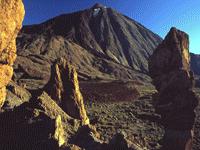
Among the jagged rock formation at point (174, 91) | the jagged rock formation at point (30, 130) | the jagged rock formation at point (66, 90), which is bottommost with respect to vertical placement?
the jagged rock formation at point (30, 130)

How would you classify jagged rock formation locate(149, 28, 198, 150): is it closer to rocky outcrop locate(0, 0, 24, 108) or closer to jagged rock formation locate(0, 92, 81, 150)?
jagged rock formation locate(0, 92, 81, 150)

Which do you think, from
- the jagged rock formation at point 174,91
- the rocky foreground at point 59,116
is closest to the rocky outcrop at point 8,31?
the rocky foreground at point 59,116

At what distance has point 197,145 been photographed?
35688mm

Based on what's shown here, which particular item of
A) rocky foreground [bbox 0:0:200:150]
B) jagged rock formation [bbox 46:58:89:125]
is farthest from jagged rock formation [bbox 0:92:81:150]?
jagged rock formation [bbox 46:58:89:125]

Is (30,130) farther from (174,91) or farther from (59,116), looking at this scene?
(174,91)

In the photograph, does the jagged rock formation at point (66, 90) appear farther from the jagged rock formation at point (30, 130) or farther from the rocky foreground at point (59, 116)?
the jagged rock formation at point (30, 130)

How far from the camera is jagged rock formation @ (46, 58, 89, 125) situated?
3469 centimetres

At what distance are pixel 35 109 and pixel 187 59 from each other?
11116 mm

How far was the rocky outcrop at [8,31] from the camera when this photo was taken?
15.8 m

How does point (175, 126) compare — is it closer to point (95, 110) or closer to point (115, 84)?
point (95, 110)

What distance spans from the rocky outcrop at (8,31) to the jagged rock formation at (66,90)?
16139 mm

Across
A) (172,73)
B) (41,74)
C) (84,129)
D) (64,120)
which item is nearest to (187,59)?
(172,73)

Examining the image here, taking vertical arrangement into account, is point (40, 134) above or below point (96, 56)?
below

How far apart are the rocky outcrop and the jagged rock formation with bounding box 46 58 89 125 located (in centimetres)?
1614
